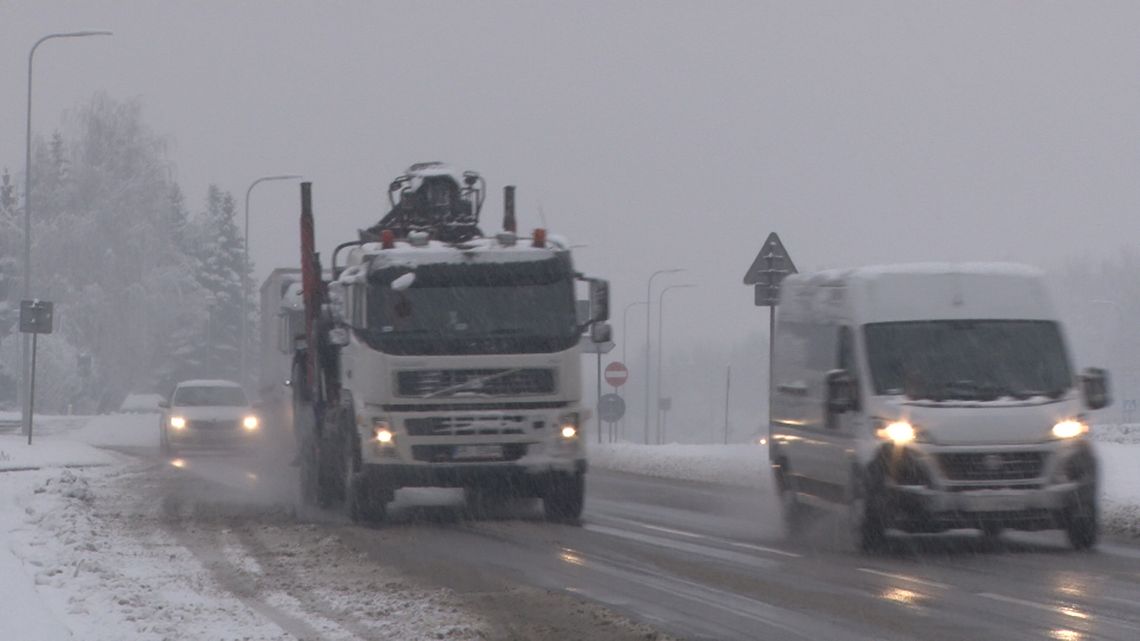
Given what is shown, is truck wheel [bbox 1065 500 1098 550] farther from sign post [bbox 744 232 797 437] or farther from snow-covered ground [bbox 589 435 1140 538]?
sign post [bbox 744 232 797 437]

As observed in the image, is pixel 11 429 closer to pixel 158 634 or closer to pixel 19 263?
pixel 19 263

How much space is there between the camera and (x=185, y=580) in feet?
44.4

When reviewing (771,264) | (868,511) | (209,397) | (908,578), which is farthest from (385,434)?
(209,397)

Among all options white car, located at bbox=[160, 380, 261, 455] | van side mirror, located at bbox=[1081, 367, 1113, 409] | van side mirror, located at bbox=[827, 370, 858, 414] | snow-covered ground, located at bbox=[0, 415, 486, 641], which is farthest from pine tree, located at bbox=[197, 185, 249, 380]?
van side mirror, located at bbox=[1081, 367, 1113, 409]

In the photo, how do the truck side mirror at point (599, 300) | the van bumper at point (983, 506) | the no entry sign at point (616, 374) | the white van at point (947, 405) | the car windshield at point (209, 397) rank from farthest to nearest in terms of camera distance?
the no entry sign at point (616, 374), the car windshield at point (209, 397), the truck side mirror at point (599, 300), the white van at point (947, 405), the van bumper at point (983, 506)

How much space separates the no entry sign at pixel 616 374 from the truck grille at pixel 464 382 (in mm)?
27820

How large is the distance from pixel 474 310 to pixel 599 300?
1225 millimetres

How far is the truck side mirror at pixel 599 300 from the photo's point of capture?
62.6 feet

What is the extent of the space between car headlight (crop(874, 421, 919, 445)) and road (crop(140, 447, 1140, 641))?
92 cm

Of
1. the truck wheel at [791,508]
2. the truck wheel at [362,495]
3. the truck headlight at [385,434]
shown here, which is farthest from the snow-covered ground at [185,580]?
the truck wheel at [791,508]

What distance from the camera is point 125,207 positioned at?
81188 mm

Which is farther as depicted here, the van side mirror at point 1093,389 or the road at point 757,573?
the van side mirror at point 1093,389

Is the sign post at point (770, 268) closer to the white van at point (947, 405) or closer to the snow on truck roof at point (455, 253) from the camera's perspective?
the snow on truck roof at point (455, 253)

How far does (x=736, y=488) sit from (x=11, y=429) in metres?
39.2
